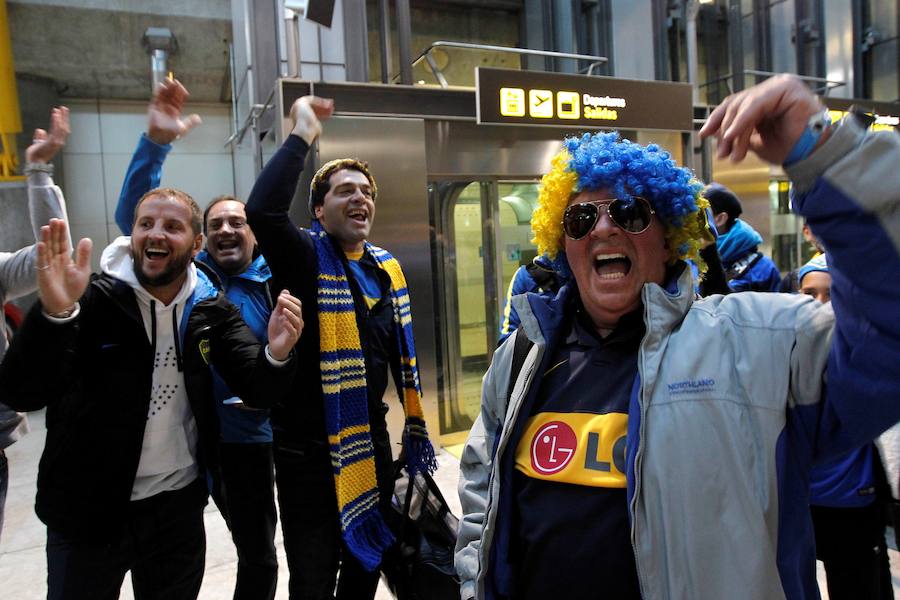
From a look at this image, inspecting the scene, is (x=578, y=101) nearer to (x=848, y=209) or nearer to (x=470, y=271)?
(x=470, y=271)

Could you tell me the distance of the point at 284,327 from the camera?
86.4 inches

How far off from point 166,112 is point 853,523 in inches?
124

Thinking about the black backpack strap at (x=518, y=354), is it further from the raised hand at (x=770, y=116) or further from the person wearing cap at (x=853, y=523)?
the person wearing cap at (x=853, y=523)

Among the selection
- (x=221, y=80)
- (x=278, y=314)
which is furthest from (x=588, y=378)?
(x=221, y=80)

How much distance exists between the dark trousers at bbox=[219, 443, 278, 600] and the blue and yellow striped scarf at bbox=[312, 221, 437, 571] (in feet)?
1.77

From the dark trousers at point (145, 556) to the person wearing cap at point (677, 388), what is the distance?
3.73 ft

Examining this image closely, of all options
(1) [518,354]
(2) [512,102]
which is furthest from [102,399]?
(2) [512,102]

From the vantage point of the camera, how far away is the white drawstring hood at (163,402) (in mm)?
2195

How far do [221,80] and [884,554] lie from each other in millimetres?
10438

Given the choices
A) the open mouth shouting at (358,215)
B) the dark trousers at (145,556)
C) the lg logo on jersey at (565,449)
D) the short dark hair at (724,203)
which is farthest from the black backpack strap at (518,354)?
the short dark hair at (724,203)

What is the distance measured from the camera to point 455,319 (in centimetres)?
629

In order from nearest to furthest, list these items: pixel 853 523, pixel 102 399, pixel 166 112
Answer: pixel 102 399 < pixel 853 523 < pixel 166 112

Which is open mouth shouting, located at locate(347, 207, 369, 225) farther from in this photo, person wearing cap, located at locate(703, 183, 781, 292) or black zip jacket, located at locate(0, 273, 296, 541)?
person wearing cap, located at locate(703, 183, 781, 292)

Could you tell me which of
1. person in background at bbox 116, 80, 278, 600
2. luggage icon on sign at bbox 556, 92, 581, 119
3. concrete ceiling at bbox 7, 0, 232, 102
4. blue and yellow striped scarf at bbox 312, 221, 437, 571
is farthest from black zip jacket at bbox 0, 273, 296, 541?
concrete ceiling at bbox 7, 0, 232, 102
